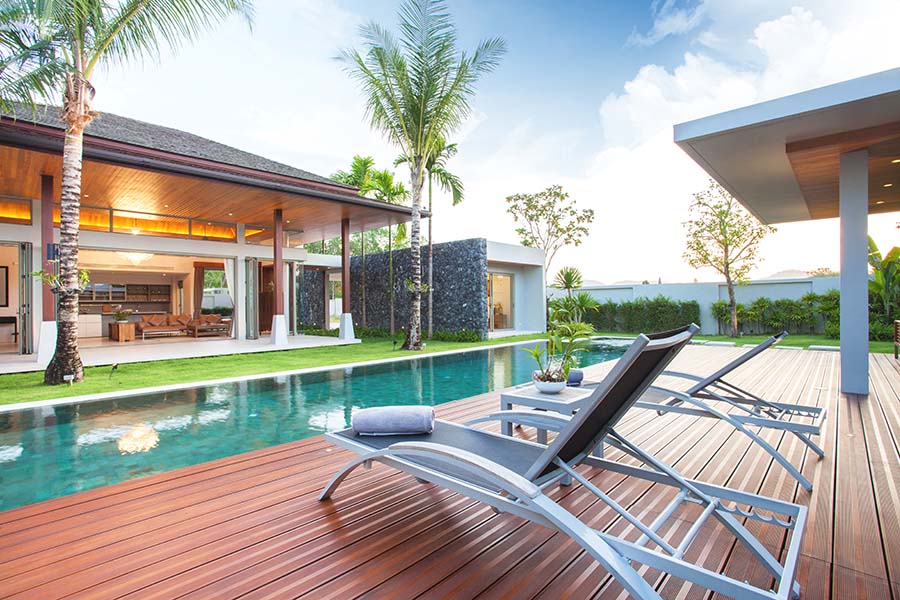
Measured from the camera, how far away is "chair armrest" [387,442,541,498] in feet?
5.71

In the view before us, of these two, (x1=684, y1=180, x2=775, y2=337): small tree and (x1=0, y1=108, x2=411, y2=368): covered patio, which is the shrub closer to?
(x1=0, y1=108, x2=411, y2=368): covered patio

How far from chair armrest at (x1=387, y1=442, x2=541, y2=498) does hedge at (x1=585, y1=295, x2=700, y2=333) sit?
17.2m

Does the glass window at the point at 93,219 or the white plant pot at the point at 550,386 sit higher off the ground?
the glass window at the point at 93,219

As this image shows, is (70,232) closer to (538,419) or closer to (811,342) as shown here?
(538,419)

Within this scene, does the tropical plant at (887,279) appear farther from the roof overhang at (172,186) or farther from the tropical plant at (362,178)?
the tropical plant at (362,178)

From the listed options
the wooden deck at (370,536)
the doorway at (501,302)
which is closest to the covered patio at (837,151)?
the wooden deck at (370,536)

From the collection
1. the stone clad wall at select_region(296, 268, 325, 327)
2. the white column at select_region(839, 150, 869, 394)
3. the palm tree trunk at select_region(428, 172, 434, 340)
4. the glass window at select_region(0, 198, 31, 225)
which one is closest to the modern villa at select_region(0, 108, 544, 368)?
the glass window at select_region(0, 198, 31, 225)

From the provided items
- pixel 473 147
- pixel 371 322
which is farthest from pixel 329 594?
pixel 473 147

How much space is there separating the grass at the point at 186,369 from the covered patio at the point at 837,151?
7858mm

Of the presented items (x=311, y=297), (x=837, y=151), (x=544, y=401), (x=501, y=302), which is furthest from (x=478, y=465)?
(x=311, y=297)

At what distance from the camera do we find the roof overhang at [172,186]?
808 cm

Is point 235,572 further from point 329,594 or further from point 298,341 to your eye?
point 298,341

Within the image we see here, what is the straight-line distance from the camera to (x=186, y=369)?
29.6ft

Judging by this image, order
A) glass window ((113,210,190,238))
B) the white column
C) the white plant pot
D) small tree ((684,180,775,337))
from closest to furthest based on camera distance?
the white plant pot < the white column < glass window ((113,210,190,238)) < small tree ((684,180,775,337))
